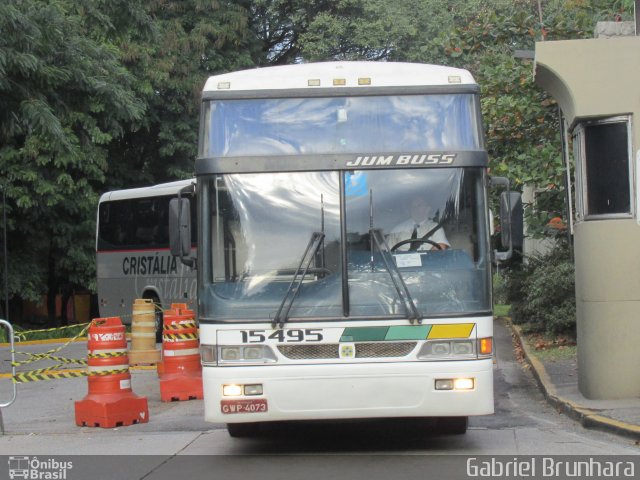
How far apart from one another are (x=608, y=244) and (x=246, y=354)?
485 centimetres

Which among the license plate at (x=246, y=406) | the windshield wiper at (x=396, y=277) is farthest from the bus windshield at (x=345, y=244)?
the license plate at (x=246, y=406)

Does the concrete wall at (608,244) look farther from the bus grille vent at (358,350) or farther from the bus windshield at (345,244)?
the bus grille vent at (358,350)

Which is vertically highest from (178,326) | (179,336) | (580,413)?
(178,326)

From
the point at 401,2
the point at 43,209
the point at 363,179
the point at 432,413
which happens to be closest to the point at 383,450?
the point at 432,413

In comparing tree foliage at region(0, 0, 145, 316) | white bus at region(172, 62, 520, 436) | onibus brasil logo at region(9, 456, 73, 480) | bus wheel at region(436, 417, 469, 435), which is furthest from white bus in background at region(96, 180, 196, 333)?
white bus at region(172, 62, 520, 436)

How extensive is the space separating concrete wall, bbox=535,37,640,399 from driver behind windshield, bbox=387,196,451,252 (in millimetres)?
3314

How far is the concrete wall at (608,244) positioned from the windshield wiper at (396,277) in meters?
3.69

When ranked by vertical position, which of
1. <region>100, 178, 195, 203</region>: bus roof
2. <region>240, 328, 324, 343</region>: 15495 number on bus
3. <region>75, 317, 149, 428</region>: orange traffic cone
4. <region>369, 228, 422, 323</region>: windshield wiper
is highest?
<region>100, 178, 195, 203</region>: bus roof

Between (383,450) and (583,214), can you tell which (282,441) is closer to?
(383,450)

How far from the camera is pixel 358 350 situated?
27.8 feet

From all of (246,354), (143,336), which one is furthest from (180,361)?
(143,336)

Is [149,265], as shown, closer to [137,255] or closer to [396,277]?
[137,255]

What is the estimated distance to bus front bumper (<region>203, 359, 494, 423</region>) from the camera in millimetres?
8406

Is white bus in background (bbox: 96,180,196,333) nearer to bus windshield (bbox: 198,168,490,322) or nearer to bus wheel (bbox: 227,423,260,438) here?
bus wheel (bbox: 227,423,260,438)
